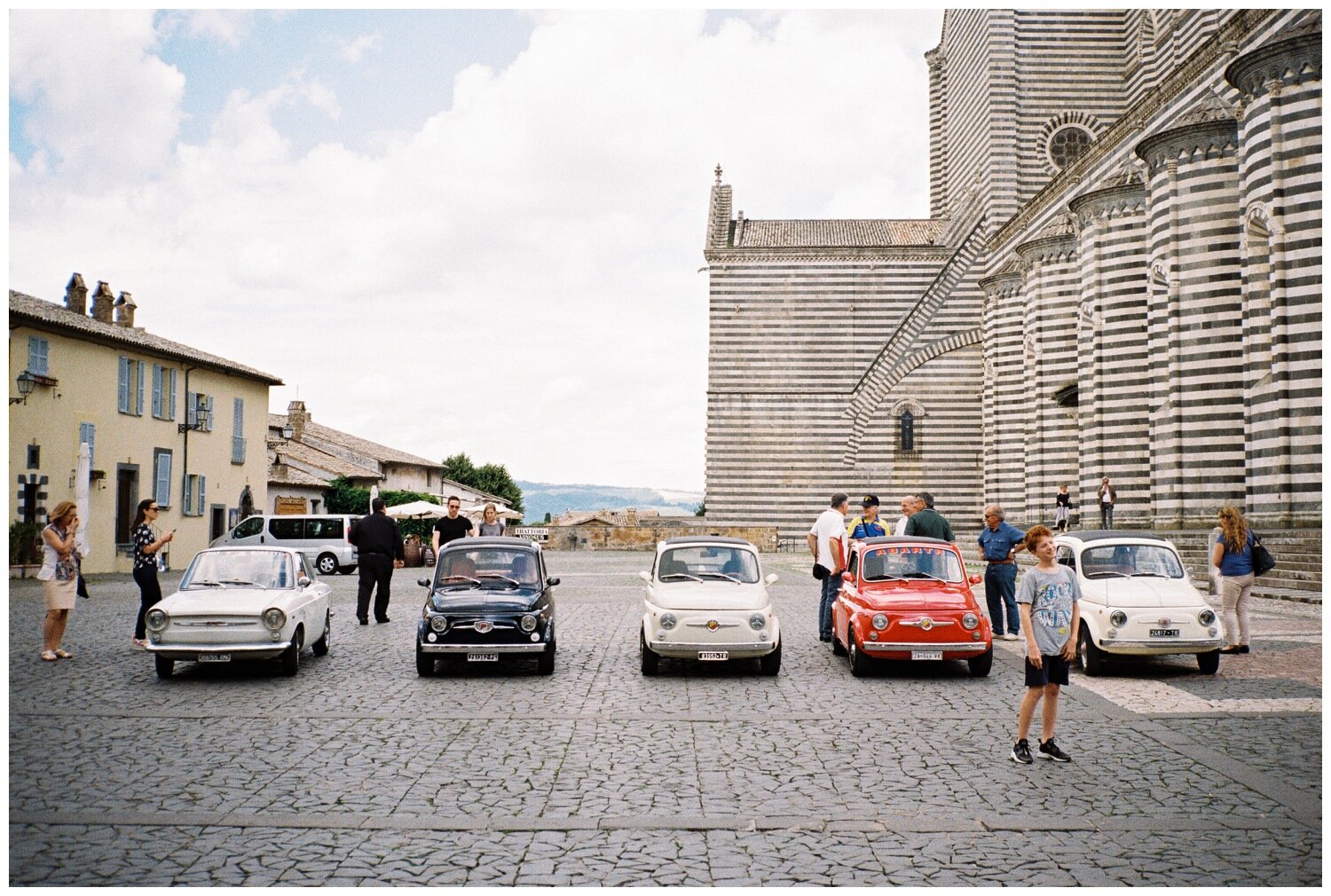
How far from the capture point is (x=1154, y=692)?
35.9 ft

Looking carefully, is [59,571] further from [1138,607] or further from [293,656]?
[1138,607]

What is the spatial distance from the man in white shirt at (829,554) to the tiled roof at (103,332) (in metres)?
21.1

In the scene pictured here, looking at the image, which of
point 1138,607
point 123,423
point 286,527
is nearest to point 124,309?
point 123,423

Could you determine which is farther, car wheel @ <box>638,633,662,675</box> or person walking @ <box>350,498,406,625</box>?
person walking @ <box>350,498,406,625</box>

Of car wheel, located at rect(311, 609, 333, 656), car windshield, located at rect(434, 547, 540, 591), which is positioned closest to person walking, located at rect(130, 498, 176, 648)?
car wheel, located at rect(311, 609, 333, 656)

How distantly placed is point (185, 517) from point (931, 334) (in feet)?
92.9

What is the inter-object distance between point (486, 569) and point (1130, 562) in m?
7.10

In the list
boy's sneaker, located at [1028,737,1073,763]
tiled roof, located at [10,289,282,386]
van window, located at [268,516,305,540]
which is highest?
tiled roof, located at [10,289,282,386]

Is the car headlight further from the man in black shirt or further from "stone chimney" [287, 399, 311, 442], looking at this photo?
"stone chimney" [287, 399, 311, 442]

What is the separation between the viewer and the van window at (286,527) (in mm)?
32375

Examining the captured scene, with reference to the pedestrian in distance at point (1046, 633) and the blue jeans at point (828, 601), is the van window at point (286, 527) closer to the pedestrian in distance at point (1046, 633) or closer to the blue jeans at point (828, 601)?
the blue jeans at point (828, 601)

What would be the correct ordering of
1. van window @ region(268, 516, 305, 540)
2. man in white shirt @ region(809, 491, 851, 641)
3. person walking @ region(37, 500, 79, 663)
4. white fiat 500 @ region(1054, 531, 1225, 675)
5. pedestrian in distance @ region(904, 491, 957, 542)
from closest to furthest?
white fiat 500 @ region(1054, 531, 1225, 675) < person walking @ region(37, 500, 79, 663) < man in white shirt @ region(809, 491, 851, 641) < pedestrian in distance @ region(904, 491, 957, 542) < van window @ region(268, 516, 305, 540)

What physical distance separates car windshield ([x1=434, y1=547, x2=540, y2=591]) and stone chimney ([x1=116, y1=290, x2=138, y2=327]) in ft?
95.5

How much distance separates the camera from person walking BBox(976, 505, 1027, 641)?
14250 millimetres
